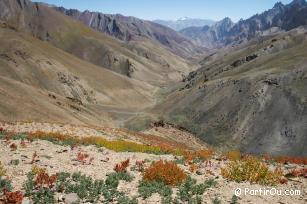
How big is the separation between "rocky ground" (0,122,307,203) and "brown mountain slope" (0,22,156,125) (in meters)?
34.5

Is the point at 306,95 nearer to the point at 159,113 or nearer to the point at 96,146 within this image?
the point at 159,113

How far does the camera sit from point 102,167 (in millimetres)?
17766

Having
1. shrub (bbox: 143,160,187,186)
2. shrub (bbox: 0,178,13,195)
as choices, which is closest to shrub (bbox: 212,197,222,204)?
shrub (bbox: 143,160,187,186)

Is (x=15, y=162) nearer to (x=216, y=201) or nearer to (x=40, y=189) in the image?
(x=40, y=189)

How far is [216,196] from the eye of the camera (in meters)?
14.1

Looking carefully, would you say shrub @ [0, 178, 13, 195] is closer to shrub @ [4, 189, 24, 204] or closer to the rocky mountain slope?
shrub @ [4, 189, 24, 204]

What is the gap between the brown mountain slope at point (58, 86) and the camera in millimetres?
61375

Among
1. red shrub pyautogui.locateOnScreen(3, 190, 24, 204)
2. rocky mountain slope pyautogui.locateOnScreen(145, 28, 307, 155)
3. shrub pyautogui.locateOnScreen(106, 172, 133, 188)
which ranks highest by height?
rocky mountain slope pyautogui.locateOnScreen(145, 28, 307, 155)

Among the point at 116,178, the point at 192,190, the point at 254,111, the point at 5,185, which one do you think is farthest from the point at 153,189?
the point at 254,111

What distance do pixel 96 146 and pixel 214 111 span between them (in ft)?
Answer: 176

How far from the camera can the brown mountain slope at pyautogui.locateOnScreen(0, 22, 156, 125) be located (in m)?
61.4

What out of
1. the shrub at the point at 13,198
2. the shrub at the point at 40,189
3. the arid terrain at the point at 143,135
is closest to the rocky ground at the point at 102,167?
the arid terrain at the point at 143,135

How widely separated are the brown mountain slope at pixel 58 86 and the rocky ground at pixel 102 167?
1357 inches

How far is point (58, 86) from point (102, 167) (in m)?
87.0
